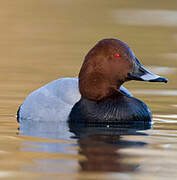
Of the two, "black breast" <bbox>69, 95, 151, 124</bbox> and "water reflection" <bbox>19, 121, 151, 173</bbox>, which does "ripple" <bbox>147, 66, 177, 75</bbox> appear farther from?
"water reflection" <bbox>19, 121, 151, 173</bbox>

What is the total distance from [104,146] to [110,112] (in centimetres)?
131

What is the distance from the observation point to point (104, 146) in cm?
650

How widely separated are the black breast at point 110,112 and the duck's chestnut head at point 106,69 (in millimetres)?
151

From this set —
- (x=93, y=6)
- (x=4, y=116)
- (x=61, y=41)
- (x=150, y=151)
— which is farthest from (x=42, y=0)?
(x=150, y=151)

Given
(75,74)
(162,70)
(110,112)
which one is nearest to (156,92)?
(75,74)

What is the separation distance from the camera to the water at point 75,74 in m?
5.68

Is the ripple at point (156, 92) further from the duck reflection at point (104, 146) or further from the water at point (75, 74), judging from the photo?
the duck reflection at point (104, 146)

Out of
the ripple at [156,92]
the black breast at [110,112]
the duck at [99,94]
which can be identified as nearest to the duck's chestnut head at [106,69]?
the duck at [99,94]

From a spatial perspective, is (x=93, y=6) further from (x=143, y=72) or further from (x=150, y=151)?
(x=150, y=151)

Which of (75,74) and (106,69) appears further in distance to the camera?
(75,74)

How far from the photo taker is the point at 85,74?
313 inches

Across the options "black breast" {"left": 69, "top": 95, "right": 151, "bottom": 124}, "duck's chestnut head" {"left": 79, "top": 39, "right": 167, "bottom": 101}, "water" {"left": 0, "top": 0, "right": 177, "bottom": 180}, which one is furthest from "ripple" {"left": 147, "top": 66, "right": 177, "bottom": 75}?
"black breast" {"left": 69, "top": 95, "right": 151, "bottom": 124}

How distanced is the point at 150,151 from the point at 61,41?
33.8 feet

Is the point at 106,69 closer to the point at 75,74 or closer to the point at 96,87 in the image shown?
the point at 96,87
